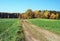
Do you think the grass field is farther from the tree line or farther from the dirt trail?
the tree line

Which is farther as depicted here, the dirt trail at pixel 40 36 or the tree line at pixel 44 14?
the tree line at pixel 44 14

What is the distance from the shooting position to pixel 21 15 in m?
176

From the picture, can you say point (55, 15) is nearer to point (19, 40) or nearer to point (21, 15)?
point (21, 15)

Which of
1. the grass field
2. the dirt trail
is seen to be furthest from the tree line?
the dirt trail

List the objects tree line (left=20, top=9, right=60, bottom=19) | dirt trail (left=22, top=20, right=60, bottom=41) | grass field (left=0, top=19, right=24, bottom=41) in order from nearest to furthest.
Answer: dirt trail (left=22, top=20, right=60, bottom=41) < grass field (left=0, top=19, right=24, bottom=41) < tree line (left=20, top=9, right=60, bottom=19)

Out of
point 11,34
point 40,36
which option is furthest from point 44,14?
point 40,36

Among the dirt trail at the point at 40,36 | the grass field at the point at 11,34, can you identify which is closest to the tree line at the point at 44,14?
the grass field at the point at 11,34

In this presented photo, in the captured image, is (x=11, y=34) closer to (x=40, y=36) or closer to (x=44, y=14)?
(x=40, y=36)

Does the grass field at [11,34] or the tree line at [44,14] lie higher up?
the grass field at [11,34]

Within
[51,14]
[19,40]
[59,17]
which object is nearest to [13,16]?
[51,14]

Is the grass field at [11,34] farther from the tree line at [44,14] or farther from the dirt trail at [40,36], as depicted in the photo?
the tree line at [44,14]

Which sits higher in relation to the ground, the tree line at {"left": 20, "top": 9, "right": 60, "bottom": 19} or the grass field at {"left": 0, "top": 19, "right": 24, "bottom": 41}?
the grass field at {"left": 0, "top": 19, "right": 24, "bottom": 41}

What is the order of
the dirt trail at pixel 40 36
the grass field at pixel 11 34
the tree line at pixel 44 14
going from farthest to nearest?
the tree line at pixel 44 14 < the grass field at pixel 11 34 < the dirt trail at pixel 40 36

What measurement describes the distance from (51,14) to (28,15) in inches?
873
